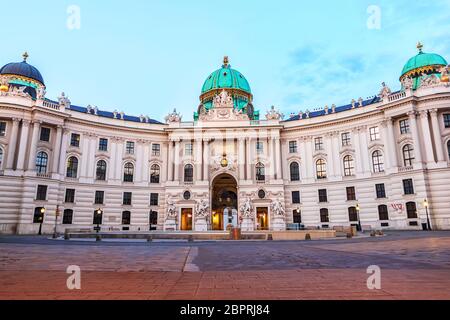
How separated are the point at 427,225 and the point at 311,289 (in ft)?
135

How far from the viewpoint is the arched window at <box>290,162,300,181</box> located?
52.1 metres

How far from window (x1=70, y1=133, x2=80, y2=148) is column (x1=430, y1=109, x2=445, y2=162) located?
55.2 m

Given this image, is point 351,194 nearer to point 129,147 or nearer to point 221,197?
point 221,197

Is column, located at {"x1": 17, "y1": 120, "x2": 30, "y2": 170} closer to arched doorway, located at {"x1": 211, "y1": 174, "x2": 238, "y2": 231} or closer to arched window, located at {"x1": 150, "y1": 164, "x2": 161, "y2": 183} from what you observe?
arched window, located at {"x1": 150, "y1": 164, "x2": 161, "y2": 183}

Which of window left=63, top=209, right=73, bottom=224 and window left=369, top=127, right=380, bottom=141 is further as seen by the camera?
window left=369, top=127, right=380, bottom=141

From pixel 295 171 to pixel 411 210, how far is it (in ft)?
61.8

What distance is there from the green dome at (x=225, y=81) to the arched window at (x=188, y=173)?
826 inches

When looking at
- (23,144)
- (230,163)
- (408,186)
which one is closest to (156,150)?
(230,163)

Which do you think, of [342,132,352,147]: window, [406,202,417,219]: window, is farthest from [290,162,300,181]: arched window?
[406,202,417,219]: window

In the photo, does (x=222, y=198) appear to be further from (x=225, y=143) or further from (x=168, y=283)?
(x=168, y=283)
